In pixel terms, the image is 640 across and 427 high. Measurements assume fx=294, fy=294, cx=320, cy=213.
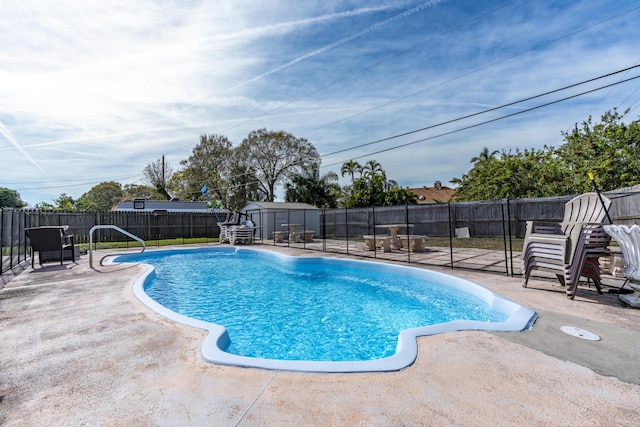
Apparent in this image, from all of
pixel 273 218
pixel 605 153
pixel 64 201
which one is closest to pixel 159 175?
pixel 64 201

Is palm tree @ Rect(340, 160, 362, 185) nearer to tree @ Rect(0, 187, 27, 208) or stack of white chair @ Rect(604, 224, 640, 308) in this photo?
stack of white chair @ Rect(604, 224, 640, 308)

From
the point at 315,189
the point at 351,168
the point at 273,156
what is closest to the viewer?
the point at 315,189

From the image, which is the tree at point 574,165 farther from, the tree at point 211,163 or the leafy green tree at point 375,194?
the tree at point 211,163

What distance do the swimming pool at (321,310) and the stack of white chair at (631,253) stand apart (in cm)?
141

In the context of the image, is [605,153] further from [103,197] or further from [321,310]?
[103,197]

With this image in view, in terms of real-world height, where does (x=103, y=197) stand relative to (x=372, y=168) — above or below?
below

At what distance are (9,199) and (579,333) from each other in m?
70.5

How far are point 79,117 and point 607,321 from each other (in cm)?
1461

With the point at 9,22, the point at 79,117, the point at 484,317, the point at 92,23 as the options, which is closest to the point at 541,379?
the point at 484,317

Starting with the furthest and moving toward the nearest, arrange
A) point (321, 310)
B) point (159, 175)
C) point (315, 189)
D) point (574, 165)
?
point (159, 175)
point (315, 189)
point (574, 165)
point (321, 310)

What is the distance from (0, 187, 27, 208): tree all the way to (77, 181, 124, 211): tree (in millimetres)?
15531

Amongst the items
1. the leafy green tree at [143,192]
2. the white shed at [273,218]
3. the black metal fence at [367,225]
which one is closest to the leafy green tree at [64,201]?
the leafy green tree at [143,192]

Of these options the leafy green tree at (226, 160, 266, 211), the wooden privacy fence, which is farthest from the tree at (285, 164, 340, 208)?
the wooden privacy fence

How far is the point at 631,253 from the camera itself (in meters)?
3.73
